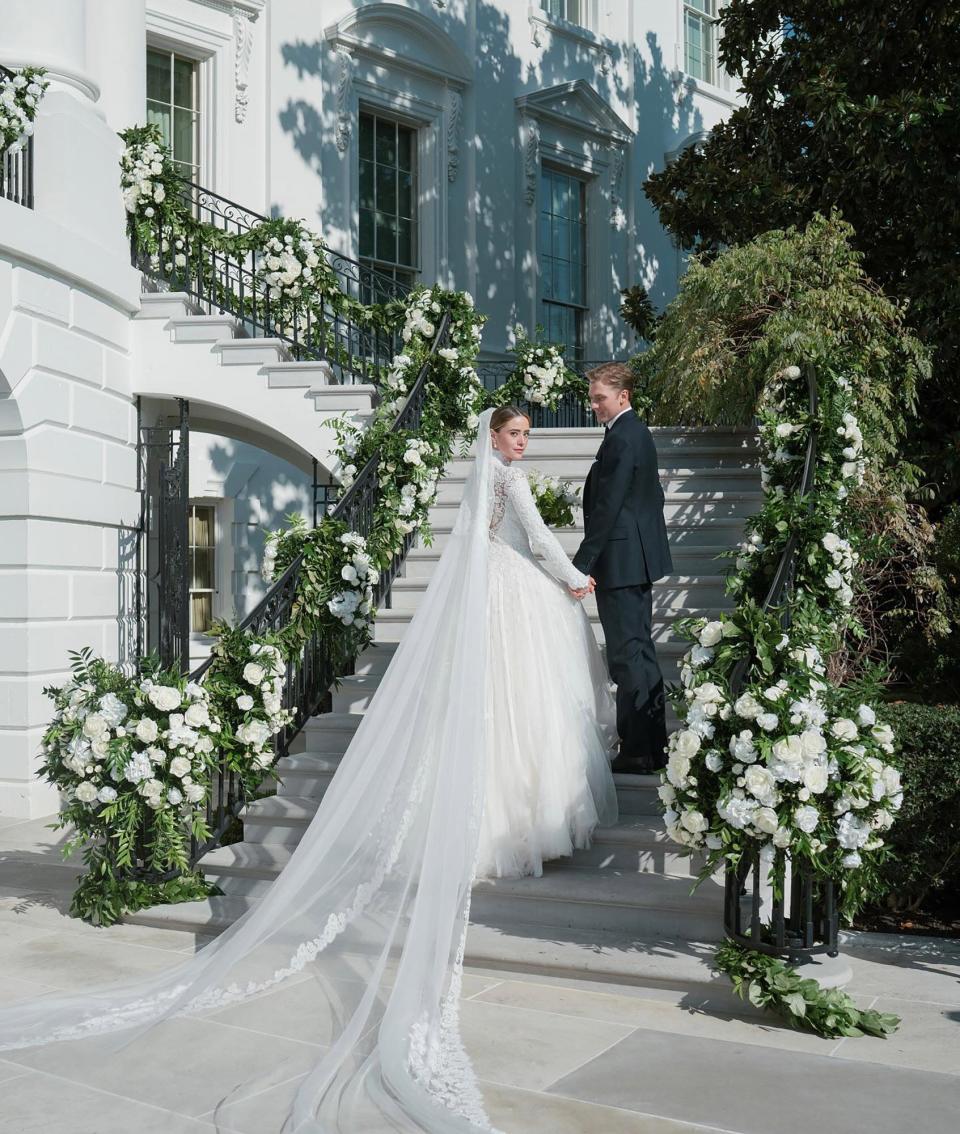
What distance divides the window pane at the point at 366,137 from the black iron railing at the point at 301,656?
7976 millimetres

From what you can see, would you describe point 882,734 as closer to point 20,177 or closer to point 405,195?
point 20,177

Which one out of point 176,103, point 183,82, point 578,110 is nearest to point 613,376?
point 176,103

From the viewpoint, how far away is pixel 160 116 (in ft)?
48.9

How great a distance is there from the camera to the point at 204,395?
12.1 m

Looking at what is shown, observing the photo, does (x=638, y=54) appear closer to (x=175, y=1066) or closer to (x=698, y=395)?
(x=698, y=395)

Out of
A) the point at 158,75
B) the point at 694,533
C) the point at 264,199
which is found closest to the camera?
the point at 694,533

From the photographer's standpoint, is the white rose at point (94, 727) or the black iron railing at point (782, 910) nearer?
the black iron railing at point (782, 910)

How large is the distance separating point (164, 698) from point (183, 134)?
1040 cm

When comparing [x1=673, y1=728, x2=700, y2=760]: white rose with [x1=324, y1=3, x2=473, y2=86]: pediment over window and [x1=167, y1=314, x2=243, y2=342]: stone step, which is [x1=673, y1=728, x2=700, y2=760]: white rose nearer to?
[x1=167, y1=314, x2=243, y2=342]: stone step

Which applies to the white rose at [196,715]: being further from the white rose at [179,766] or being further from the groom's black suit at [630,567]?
the groom's black suit at [630,567]

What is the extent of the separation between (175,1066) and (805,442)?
4.32m

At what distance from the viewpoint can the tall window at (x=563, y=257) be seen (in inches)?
752

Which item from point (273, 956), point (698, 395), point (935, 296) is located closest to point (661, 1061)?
point (273, 956)

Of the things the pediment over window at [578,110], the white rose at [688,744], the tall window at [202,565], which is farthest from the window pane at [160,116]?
the white rose at [688,744]
